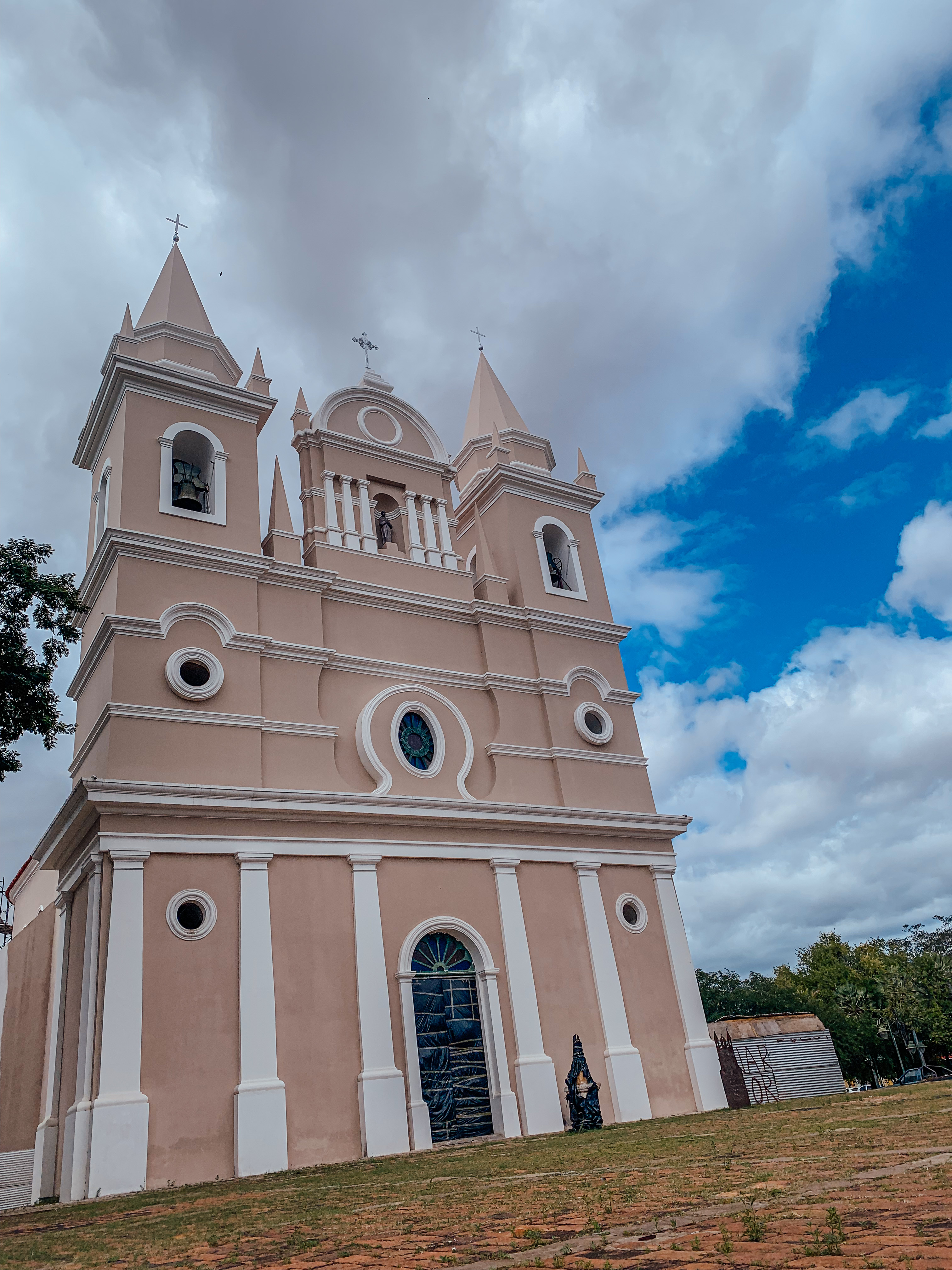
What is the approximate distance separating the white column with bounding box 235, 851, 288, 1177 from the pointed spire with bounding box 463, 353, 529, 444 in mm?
13231

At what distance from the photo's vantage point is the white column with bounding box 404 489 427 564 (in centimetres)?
1911

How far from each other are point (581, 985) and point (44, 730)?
9.99 metres

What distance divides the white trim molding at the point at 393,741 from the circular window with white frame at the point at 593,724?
2.59m

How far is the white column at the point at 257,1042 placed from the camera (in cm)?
1211

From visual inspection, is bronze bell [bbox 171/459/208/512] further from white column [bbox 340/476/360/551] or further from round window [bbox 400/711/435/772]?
round window [bbox 400/711/435/772]

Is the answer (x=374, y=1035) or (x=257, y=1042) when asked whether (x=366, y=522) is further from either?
(x=257, y=1042)

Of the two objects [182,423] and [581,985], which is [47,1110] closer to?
[581,985]

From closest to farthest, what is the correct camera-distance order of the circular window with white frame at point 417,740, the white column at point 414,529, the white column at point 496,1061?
the white column at point 496,1061
the circular window with white frame at point 417,740
the white column at point 414,529

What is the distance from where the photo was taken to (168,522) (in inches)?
628

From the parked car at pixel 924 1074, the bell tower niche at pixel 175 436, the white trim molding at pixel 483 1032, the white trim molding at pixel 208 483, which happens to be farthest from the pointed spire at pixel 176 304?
the parked car at pixel 924 1074

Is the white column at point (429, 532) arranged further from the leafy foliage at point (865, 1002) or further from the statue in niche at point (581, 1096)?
the leafy foliage at point (865, 1002)

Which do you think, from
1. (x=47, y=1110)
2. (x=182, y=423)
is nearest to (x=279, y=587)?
(x=182, y=423)

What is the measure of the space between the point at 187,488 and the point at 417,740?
6.24 metres

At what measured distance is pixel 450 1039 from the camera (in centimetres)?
1459
